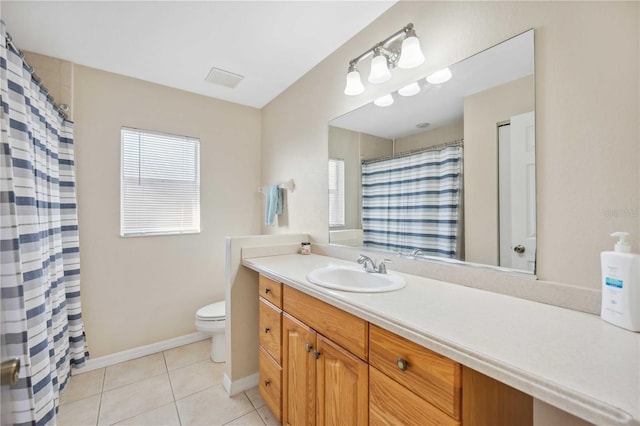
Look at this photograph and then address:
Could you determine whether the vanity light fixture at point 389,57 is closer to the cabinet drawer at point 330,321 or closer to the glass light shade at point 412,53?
the glass light shade at point 412,53

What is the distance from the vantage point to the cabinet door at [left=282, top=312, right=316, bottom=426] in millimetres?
1259

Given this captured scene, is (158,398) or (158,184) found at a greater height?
(158,184)

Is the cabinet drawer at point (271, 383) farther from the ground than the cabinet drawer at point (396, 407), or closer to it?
closer to it

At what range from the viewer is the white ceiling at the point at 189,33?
1.55 m

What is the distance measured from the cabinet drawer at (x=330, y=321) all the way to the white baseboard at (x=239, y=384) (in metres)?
0.85

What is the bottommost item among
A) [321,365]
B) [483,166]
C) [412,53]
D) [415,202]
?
[321,365]

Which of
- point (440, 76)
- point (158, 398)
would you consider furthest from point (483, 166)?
point (158, 398)

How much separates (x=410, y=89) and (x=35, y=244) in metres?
2.05

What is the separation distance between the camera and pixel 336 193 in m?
2.00

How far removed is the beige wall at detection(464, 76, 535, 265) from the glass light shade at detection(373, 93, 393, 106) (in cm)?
45

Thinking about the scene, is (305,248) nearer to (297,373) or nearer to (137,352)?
(297,373)

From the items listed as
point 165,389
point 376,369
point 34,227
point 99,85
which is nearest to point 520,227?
point 376,369

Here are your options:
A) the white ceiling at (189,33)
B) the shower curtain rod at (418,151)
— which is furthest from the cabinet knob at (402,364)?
the white ceiling at (189,33)

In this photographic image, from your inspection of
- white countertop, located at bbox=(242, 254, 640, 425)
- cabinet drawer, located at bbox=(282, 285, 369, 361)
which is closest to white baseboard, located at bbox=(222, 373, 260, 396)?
cabinet drawer, located at bbox=(282, 285, 369, 361)
